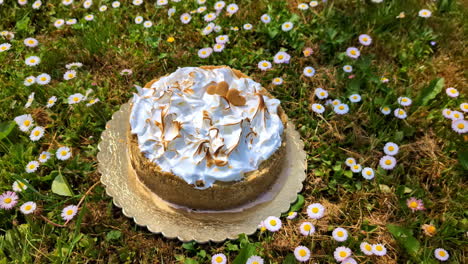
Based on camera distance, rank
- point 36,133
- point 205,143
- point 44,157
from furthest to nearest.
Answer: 1. point 36,133
2. point 44,157
3. point 205,143

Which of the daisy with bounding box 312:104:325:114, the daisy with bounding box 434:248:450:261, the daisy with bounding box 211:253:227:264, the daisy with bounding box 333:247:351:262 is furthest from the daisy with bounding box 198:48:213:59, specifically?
the daisy with bounding box 434:248:450:261

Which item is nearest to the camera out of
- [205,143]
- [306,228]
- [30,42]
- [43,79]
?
[205,143]

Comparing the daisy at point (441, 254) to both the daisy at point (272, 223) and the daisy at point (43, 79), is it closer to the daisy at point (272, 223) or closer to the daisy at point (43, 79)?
the daisy at point (272, 223)

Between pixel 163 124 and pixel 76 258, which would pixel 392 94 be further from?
pixel 76 258

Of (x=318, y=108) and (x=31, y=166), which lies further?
(x=318, y=108)

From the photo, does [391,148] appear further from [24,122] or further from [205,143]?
[24,122]

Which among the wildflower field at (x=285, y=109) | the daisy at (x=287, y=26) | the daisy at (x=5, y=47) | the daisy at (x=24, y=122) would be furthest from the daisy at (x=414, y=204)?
the daisy at (x=5, y=47)

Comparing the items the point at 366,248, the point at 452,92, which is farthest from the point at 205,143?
the point at 452,92
